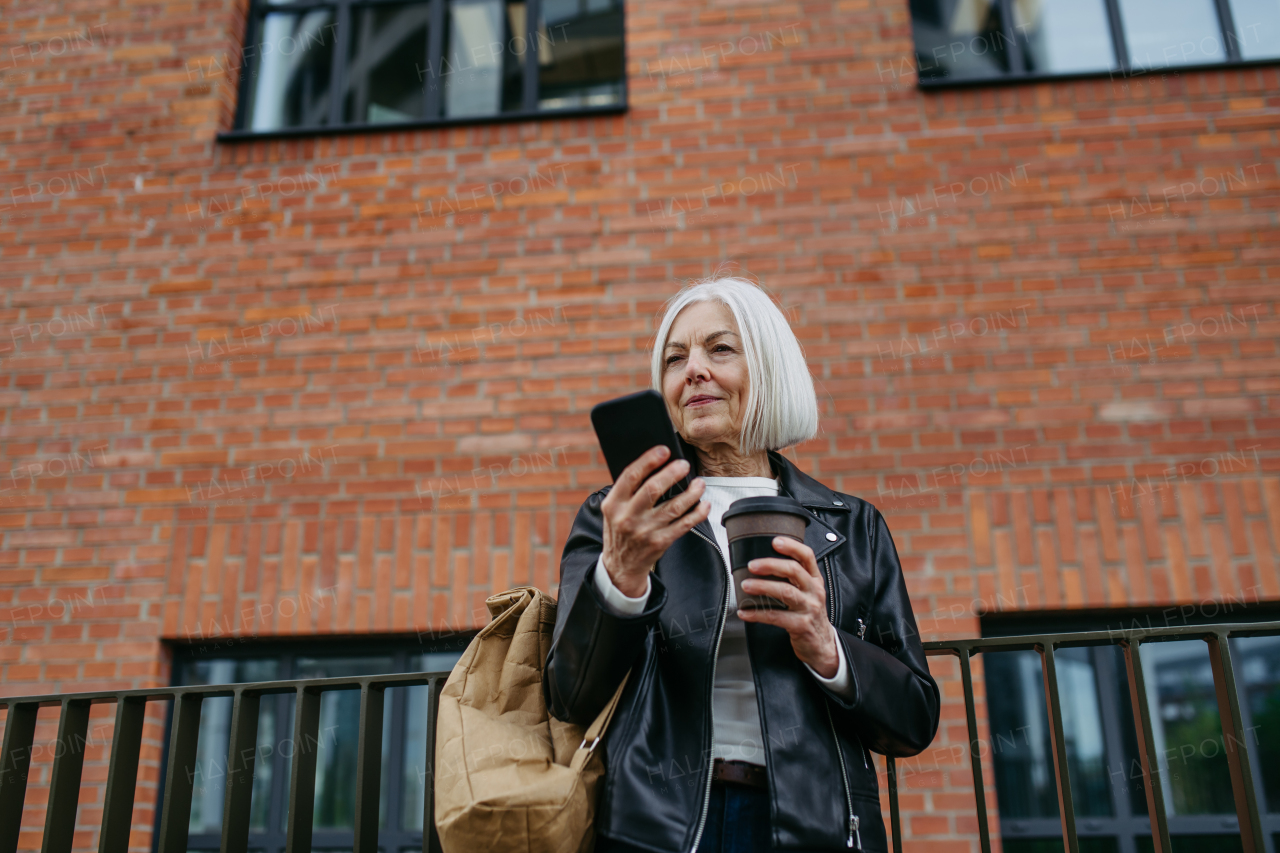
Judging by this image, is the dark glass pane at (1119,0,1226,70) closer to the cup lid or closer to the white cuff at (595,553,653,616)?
the cup lid

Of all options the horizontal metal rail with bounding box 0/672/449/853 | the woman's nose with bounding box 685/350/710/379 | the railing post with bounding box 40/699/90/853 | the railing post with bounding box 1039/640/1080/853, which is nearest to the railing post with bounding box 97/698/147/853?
the horizontal metal rail with bounding box 0/672/449/853

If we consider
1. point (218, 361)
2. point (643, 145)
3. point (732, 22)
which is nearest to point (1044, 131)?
point (732, 22)

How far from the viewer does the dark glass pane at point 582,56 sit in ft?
15.3

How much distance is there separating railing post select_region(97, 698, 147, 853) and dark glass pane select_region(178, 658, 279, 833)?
4.72 feet

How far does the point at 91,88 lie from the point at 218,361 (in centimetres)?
170

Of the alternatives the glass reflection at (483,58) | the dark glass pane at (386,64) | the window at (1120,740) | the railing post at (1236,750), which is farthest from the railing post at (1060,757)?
the dark glass pane at (386,64)

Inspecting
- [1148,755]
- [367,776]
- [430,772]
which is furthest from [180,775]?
[1148,755]

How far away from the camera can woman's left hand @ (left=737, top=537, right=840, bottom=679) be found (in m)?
1.47

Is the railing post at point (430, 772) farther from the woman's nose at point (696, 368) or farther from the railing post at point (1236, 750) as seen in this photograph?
the railing post at point (1236, 750)

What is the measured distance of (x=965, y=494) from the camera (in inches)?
148

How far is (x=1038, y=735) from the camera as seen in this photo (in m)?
3.70

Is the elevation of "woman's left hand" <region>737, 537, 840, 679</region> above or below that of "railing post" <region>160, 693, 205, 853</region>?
above

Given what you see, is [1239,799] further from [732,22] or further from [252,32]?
[252,32]

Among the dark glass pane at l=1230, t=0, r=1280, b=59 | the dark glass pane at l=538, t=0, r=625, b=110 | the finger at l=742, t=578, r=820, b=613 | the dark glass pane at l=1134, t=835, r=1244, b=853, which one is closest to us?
the finger at l=742, t=578, r=820, b=613
